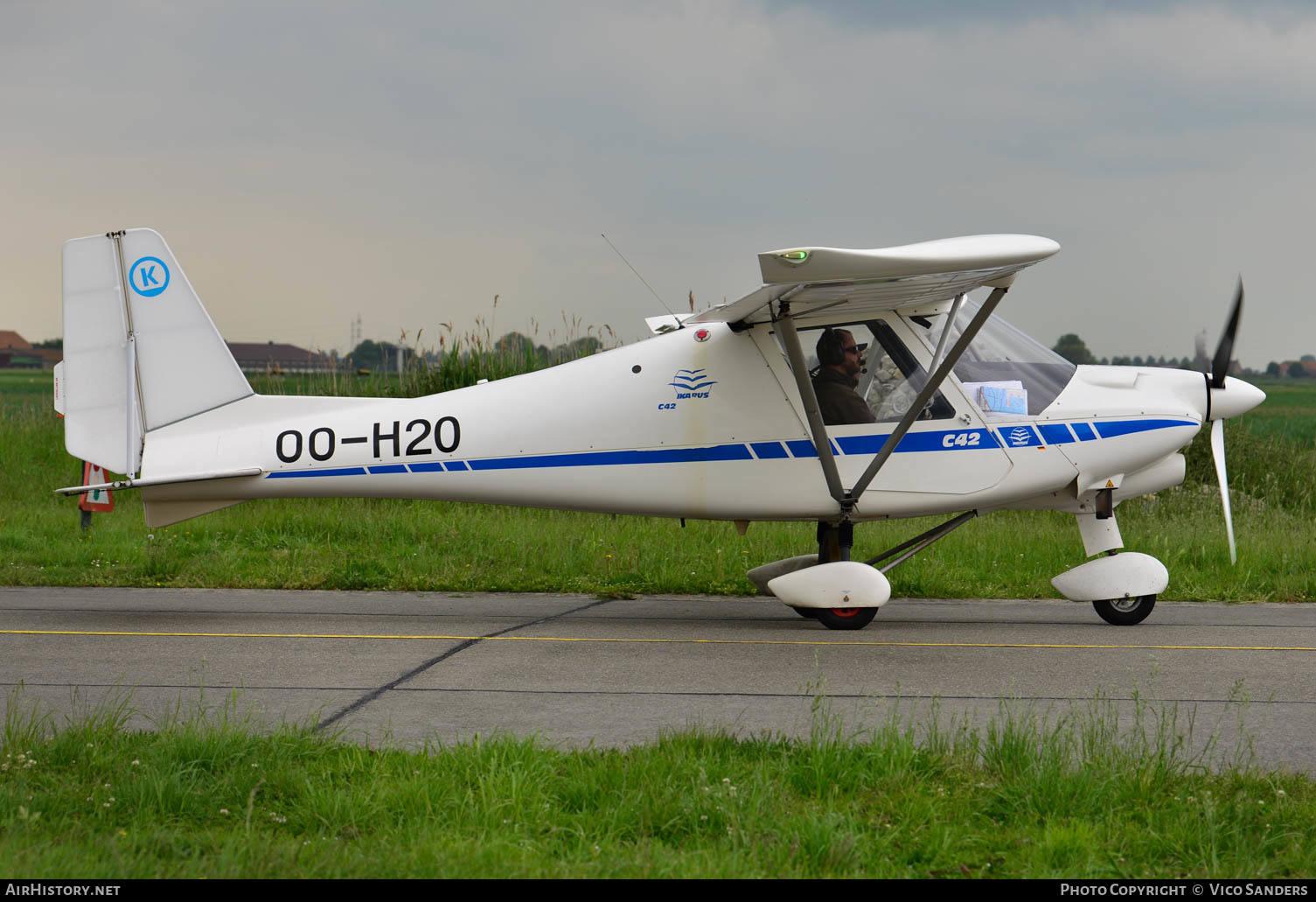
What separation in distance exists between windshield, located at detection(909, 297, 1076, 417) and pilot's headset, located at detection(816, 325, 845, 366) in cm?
57

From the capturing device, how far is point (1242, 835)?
12.6 ft

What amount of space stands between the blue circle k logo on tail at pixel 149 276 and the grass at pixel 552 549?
9.75 ft

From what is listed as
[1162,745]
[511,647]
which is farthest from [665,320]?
[1162,745]

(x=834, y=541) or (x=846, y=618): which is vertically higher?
(x=834, y=541)

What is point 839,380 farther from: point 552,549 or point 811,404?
point 552,549

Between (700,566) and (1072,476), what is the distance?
12.1ft

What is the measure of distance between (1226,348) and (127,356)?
822 cm

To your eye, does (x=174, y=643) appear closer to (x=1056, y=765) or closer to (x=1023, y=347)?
(x=1056, y=765)

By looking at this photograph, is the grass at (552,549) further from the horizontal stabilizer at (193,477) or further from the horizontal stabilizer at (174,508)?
the horizontal stabilizer at (193,477)

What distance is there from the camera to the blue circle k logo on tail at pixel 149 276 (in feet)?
28.1

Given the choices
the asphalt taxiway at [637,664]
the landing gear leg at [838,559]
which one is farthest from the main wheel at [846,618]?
the asphalt taxiway at [637,664]

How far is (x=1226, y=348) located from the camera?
8.60 m

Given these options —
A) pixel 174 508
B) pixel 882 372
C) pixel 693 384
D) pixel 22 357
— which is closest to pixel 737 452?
pixel 693 384

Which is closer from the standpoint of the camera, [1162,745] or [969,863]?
[969,863]
